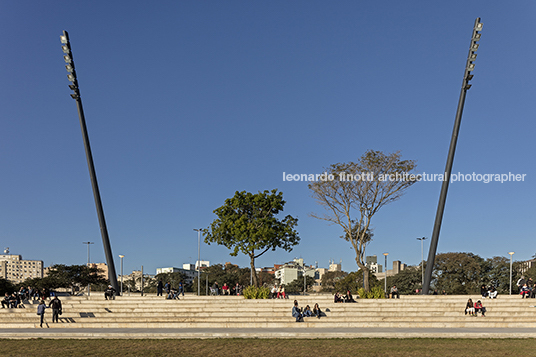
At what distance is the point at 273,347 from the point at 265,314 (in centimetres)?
848

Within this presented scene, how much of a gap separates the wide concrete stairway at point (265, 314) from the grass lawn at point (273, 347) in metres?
4.08

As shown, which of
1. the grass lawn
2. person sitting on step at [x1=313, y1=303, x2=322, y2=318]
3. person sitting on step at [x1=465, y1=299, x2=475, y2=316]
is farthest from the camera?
person sitting on step at [x1=465, y1=299, x2=475, y2=316]

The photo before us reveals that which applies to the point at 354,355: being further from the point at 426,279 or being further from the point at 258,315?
the point at 426,279

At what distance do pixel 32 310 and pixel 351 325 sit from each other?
694 inches

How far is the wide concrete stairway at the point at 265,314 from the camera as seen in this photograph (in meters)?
Result: 22.3

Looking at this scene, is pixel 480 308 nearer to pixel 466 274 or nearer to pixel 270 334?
pixel 270 334

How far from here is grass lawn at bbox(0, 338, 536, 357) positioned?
15406 mm

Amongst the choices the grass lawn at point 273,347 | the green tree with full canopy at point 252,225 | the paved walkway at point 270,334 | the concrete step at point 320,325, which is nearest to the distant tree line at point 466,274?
the green tree with full canopy at point 252,225

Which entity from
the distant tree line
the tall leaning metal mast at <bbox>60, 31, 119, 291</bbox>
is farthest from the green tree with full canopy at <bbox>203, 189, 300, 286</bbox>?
the distant tree line

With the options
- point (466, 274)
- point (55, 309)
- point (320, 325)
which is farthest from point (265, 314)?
point (466, 274)

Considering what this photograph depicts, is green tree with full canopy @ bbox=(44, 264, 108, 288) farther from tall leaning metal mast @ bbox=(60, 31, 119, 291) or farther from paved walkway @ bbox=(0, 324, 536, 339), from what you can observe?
paved walkway @ bbox=(0, 324, 536, 339)

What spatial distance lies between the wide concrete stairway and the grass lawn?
4.08 m

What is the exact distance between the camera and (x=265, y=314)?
25.1 metres

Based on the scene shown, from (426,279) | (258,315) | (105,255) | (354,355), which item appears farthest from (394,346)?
(105,255)
